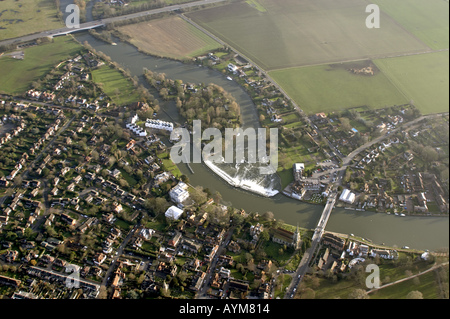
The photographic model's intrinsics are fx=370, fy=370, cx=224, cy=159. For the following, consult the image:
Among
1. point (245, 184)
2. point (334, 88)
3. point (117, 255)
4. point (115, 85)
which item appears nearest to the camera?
point (117, 255)

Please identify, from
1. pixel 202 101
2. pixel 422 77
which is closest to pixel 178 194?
pixel 202 101

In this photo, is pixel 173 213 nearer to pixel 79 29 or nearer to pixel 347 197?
pixel 347 197

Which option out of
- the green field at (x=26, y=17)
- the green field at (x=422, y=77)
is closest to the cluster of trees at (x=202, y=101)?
the green field at (x=422, y=77)

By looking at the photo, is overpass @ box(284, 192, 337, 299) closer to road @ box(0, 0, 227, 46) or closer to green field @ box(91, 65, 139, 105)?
green field @ box(91, 65, 139, 105)

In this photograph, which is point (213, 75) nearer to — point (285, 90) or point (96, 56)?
point (285, 90)

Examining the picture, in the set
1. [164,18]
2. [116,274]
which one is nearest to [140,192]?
[116,274]

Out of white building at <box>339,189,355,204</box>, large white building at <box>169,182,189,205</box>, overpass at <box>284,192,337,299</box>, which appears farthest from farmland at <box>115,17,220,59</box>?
overpass at <box>284,192,337,299</box>

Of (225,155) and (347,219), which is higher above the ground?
(225,155)

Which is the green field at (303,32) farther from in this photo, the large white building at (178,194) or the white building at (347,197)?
the large white building at (178,194)
